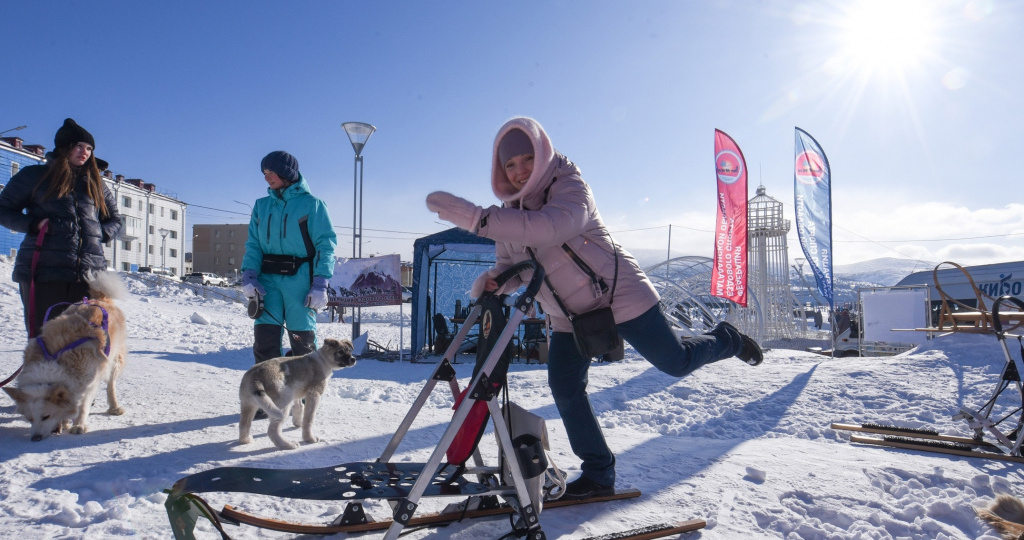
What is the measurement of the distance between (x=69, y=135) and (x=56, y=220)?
570 millimetres

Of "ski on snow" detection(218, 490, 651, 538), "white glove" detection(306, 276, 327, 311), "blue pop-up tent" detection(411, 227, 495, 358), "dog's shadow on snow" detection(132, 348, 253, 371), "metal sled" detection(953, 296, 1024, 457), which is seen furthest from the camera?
"blue pop-up tent" detection(411, 227, 495, 358)

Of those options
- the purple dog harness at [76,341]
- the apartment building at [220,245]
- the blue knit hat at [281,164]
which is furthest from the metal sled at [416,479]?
the apartment building at [220,245]

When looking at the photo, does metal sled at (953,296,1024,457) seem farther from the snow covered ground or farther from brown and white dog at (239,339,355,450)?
brown and white dog at (239,339,355,450)

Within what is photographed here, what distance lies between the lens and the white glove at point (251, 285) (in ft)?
13.0

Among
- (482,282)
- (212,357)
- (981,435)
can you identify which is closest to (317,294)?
(482,282)

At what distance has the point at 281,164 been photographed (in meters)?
4.09

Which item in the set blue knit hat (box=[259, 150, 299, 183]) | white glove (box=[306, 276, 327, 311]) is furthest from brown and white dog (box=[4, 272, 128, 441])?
blue knit hat (box=[259, 150, 299, 183])

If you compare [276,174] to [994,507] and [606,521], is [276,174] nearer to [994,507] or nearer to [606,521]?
[606,521]

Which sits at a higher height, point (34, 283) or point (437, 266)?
point (437, 266)

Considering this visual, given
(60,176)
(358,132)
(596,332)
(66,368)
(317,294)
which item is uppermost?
(358,132)

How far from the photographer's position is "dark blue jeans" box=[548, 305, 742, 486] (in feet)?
8.41

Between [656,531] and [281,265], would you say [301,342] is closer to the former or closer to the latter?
[281,265]

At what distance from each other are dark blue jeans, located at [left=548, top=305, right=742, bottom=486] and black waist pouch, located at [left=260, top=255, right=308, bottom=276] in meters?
2.30

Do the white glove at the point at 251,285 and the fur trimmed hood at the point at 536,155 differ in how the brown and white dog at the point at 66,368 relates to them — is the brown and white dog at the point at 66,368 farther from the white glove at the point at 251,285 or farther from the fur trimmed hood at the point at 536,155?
the fur trimmed hood at the point at 536,155
